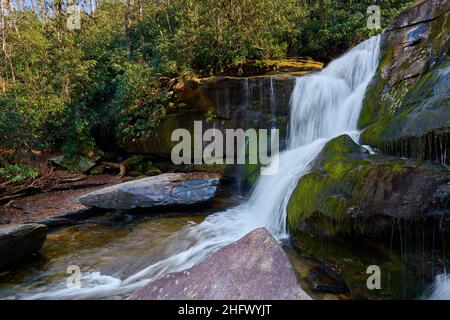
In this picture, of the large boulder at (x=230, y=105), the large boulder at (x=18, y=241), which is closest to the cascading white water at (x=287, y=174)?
the large boulder at (x=230, y=105)

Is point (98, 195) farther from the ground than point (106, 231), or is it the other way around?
point (98, 195)

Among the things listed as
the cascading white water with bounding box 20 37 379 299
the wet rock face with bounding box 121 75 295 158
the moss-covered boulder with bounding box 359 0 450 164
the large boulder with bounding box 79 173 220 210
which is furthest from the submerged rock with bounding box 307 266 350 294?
the wet rock face with bounding box 121 75 295 158

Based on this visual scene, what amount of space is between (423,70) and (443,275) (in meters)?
4.23

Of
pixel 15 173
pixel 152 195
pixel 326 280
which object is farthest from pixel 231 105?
pixel 326 280

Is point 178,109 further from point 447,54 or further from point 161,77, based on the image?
point 447,54

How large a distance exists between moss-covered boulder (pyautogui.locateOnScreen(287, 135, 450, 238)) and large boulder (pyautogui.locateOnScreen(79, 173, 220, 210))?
2872 mm

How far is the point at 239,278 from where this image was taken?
305 cm

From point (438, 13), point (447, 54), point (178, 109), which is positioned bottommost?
point (178, 109)

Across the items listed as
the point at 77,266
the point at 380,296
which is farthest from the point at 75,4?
the point at 380,296

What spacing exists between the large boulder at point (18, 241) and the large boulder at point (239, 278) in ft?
10.4

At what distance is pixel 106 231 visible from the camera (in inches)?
274

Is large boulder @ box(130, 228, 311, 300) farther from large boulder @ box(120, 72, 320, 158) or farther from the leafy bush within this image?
the leafy bush

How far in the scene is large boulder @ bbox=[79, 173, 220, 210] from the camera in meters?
7.50

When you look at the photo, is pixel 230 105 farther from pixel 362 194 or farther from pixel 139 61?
pixel 362 194
